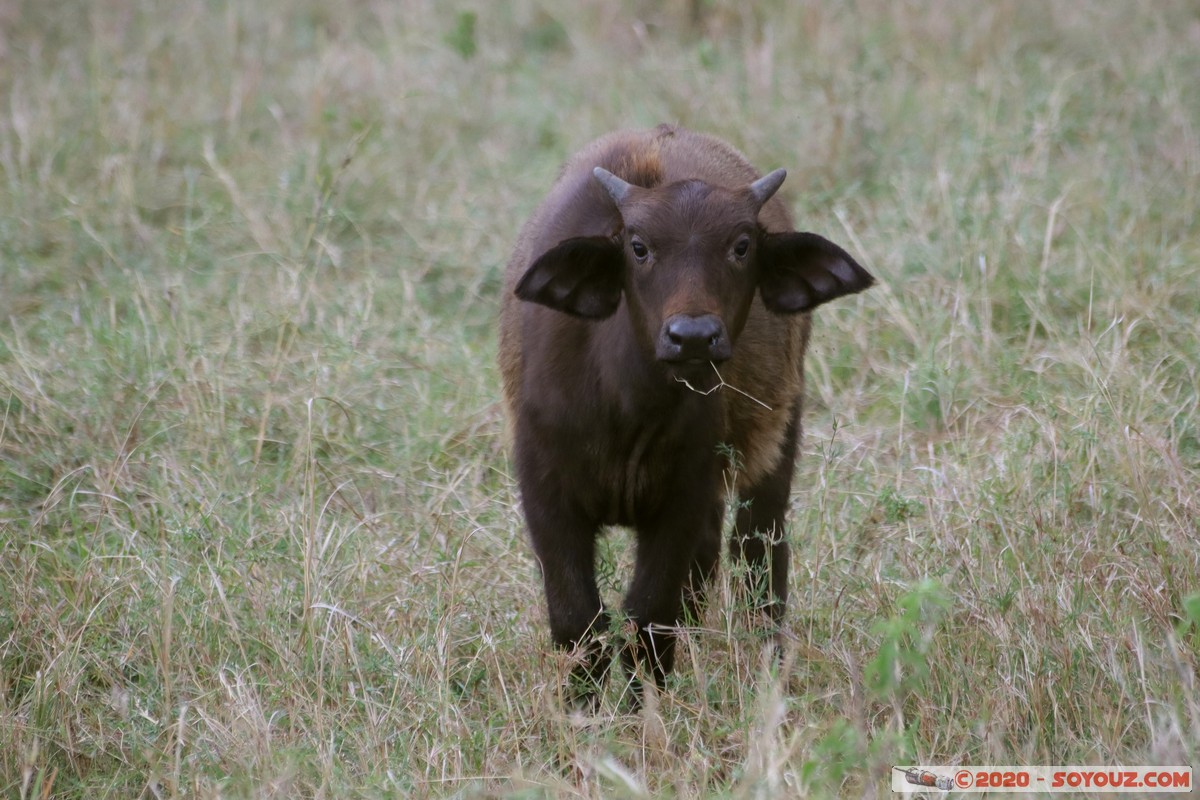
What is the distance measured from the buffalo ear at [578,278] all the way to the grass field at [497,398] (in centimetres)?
93

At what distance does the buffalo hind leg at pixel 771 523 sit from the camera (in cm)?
486

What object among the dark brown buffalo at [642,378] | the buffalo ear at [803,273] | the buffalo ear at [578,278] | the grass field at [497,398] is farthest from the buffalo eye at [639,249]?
the grass field at [497,398]

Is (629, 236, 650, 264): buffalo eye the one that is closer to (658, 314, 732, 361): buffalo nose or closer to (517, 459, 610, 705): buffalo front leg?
(658, 314, 732, 361): buffalo nose

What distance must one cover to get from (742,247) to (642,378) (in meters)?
0.48

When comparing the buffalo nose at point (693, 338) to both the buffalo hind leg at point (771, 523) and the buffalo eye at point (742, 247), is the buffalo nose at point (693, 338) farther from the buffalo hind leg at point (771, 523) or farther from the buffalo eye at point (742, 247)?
the buffalo hind leg at point (771, 523)

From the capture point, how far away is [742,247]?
4.18m

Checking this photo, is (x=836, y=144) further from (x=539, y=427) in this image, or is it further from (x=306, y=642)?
(x=306, y=642)

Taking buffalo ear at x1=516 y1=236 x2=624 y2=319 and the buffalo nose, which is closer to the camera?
the buffalo nose

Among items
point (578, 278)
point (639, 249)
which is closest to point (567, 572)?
point (578, 278)

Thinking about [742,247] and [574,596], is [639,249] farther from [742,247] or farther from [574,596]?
[574,596]

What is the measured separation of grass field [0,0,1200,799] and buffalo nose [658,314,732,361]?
2.79ft

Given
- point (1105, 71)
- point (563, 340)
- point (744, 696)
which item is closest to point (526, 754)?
point (744, 696)

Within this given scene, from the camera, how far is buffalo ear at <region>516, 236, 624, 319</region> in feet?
13.7

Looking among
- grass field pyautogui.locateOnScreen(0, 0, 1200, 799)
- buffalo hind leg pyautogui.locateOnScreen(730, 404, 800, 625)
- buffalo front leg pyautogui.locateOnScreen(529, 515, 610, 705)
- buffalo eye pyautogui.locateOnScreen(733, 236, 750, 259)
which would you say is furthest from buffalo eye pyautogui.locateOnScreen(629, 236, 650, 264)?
buffalo hind leg pyautogui.locateOnScreen(730, 404, 800, 625)
